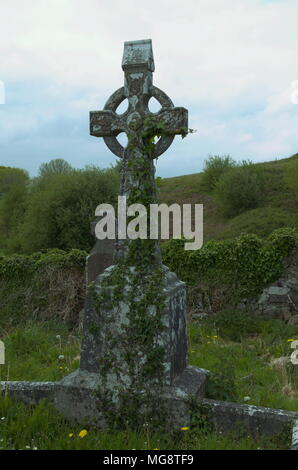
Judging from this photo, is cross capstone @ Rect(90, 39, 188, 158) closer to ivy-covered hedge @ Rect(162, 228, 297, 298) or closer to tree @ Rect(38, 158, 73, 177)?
ivy-covered hedge @ Rect(162, 228, 297, 298)

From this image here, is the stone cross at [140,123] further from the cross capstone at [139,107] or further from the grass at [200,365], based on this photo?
the grass at [200,365]

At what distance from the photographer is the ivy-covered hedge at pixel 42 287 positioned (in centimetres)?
949

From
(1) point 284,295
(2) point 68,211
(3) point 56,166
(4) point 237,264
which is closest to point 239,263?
(4) point 237,264

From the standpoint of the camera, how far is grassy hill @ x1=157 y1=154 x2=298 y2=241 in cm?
2541

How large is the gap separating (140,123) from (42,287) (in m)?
6.44

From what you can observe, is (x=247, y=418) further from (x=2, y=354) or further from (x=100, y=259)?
(x=100, y=259)

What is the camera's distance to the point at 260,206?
94.9 feet

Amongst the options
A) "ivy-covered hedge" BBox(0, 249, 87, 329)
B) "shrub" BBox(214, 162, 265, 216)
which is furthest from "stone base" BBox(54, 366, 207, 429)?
→ "shrub" BBox(214, 162, 265, 216)

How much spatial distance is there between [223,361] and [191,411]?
1.02 metres

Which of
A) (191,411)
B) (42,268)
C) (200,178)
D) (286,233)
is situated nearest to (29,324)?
(42,268)

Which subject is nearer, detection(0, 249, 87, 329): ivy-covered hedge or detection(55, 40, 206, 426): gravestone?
detection(55, 40, 206, 426): gravestone

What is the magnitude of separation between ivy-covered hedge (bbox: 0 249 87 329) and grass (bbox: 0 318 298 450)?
628 mm

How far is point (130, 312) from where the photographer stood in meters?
3.78
